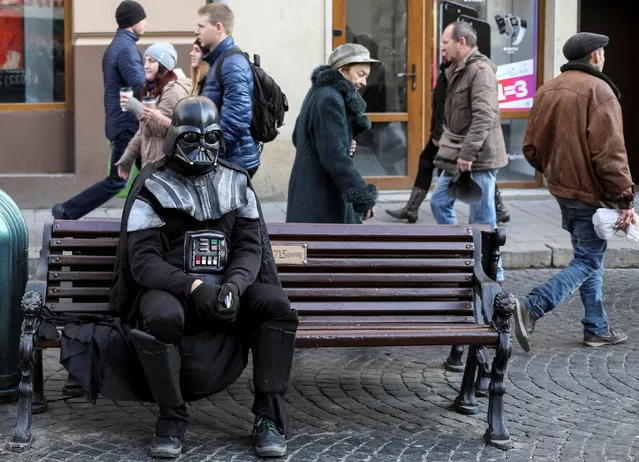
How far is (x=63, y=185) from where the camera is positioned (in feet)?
39.7

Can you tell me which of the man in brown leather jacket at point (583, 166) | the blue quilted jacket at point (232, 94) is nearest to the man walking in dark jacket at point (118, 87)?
the blue quilted jacket at point (232, 94)

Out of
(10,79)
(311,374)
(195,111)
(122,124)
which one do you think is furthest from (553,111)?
(10,79)

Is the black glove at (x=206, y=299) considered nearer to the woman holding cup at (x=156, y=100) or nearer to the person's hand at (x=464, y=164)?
the woman holding cup at (x=156, y=100)

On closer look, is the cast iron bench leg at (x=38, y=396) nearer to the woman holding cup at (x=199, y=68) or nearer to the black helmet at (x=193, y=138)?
the black helmet at (x=193, y=138)

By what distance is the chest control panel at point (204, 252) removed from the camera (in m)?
5.47

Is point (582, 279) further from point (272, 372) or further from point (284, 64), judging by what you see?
point (284, 64)

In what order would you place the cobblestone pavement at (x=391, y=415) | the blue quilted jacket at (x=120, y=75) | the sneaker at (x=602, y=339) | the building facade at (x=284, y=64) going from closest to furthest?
the cobblestone pavement at (x=391, y=415)
the sneaker at (x=602, y=339)
the blue quilted jacket at (x=120, y=75)
the building facade at (x=284, y=64)

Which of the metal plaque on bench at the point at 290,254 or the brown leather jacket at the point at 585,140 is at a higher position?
the brown leather jacket at the point at 585,140

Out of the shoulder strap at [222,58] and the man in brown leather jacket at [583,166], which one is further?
the shoulder strap at [222,58]

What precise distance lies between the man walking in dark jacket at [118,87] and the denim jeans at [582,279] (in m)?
3.99

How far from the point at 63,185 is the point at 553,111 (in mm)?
6050

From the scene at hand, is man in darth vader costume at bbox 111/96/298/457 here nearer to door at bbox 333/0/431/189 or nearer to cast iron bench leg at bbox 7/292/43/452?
cast iron bench leg at bbox 7/292/43/452

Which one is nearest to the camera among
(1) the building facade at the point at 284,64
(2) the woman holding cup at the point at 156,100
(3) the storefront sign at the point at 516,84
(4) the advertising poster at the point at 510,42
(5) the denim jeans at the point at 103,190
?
(2) the woman holding cup at the point at 156,100

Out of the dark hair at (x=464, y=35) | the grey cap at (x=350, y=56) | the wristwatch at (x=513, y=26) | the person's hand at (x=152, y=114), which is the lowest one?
the person's hand at (x=152, y=114)
